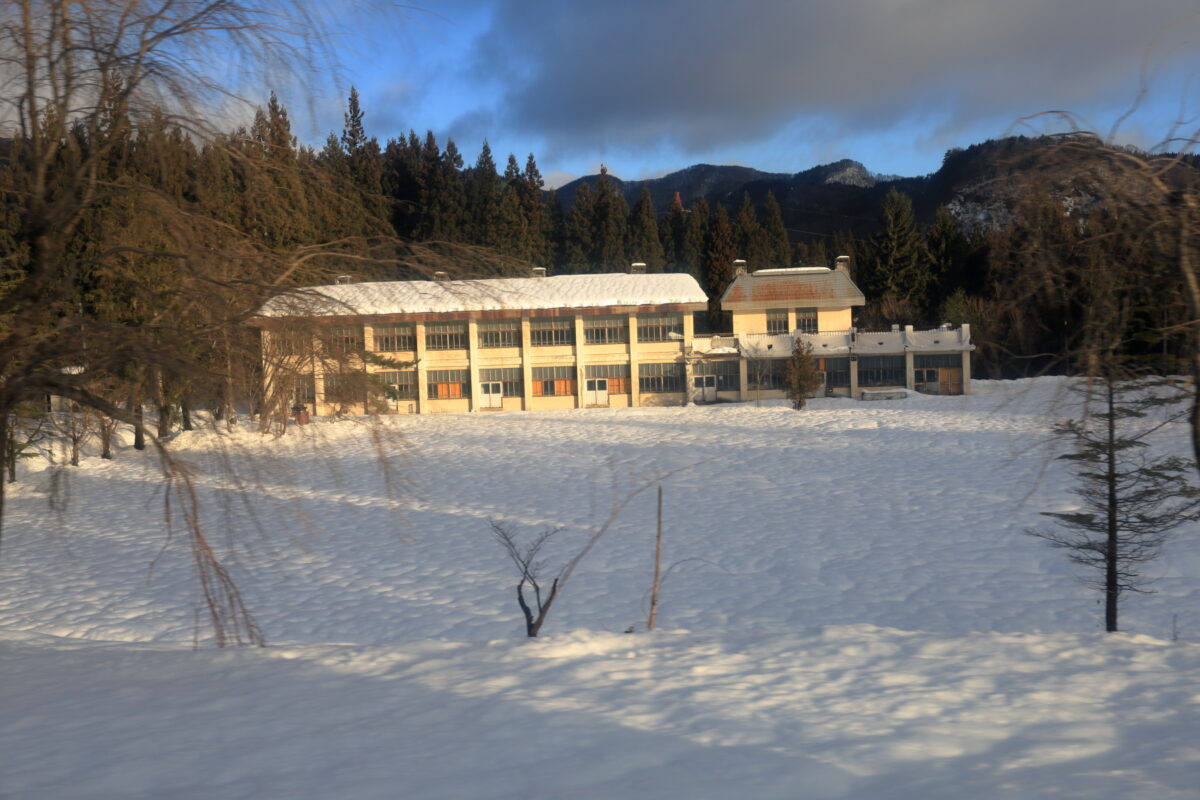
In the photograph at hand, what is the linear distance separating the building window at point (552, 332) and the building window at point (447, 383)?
13.8 feet

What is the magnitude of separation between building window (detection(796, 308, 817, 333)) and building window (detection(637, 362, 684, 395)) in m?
8.92

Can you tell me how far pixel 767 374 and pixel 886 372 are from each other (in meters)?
6.26

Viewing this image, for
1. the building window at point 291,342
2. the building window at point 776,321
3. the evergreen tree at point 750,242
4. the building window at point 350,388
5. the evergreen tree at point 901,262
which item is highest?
the evergreen tree at point 750,242

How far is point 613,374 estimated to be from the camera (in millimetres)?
45906

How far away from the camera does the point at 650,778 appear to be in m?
4.84

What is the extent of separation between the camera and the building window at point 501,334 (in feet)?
150

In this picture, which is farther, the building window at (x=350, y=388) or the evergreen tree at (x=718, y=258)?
the evergreen tree at (x=718, y=258)

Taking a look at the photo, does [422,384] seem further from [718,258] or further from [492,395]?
[718,258]

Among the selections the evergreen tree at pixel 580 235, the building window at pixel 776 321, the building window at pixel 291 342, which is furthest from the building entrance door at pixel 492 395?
the building window at pixel 291 342

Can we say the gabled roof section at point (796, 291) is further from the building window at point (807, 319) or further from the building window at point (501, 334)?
the building window at point (501, 334)

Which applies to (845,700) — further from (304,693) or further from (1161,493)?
(1161,493)

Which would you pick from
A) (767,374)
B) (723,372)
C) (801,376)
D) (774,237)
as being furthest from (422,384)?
(774,237)

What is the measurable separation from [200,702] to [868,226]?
150m

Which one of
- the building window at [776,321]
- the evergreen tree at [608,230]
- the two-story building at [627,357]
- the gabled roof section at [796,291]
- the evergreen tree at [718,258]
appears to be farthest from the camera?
the evergreen tree at [608,230]
